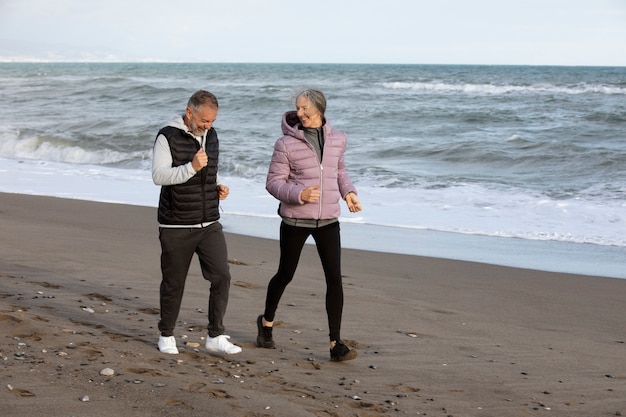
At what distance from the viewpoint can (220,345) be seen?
484 cm

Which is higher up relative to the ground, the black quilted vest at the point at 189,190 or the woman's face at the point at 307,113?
the woman's face at the point at 307,113

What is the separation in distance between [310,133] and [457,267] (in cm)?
382

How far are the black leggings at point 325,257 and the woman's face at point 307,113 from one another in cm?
60

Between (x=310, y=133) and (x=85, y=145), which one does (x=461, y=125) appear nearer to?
(x=85, y=145)

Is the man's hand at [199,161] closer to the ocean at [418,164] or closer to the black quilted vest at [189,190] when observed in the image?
the black quilted vest at [189,190]

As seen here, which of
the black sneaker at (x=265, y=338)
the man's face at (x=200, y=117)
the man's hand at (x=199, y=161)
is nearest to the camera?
the man's hand at (x=199, y=161)

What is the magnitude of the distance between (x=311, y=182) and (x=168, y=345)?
1229mm

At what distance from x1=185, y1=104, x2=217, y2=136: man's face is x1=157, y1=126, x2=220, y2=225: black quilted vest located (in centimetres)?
7

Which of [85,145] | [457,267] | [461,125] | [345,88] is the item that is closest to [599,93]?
[345,88]

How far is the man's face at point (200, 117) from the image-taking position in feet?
14.4

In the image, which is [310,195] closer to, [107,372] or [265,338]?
[265,338]

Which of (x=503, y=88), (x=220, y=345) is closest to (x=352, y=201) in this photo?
(x=220, y=345)

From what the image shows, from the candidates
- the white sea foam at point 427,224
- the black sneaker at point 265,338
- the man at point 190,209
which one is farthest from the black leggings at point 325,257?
the white sea foam at point 427,224

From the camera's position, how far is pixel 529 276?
25.8 ft
